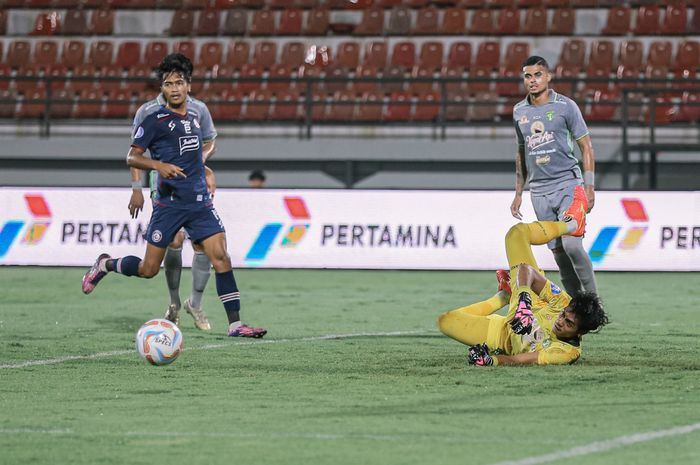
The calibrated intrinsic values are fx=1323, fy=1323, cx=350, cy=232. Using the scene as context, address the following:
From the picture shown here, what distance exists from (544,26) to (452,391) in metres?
17.8

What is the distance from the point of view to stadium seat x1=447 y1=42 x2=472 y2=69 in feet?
78.5

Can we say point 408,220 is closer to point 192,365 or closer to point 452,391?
point 192,365

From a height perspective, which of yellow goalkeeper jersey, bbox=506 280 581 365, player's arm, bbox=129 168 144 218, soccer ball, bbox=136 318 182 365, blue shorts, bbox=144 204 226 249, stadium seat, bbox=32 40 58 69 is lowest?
soccer ball, bbox=136 318 182 365

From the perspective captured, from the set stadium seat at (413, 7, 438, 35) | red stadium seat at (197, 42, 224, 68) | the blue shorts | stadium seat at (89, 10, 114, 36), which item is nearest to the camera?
the blue shorts

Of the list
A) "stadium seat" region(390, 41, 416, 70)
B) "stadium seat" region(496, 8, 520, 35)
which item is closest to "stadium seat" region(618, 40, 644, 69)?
"stadium seat" region(496, 8, 520, 35)

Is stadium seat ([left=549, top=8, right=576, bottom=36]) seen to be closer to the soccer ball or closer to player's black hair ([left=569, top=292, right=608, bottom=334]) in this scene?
player's black hair ([left=569, top=292, right=608, bottom=334])

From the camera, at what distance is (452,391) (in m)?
7.32

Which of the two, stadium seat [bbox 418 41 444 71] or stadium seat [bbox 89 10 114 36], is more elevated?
stadium seat [bbox 89 10 114 36]

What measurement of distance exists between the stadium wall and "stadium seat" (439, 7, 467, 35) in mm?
7519

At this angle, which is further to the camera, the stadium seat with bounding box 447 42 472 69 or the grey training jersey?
the stadium seat with bounding box 447 42 472 69

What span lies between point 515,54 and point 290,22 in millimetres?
4512

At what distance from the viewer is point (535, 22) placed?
24.3 meters

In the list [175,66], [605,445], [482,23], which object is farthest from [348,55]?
[605,445]

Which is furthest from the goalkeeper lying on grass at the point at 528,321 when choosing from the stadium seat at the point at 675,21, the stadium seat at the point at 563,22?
the stadium seat at the point at 675,21
